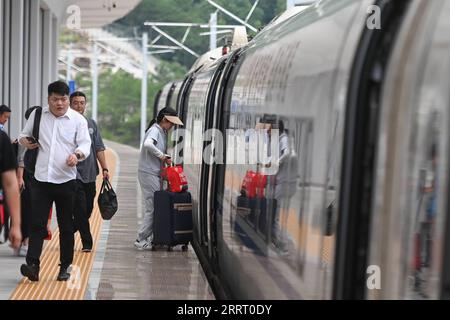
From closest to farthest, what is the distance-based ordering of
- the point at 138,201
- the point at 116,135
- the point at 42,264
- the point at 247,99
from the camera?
the point at 247,99 → the point at 42,264 → the point at 138,201 → the point at 116,135

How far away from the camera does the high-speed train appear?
451 centimetres

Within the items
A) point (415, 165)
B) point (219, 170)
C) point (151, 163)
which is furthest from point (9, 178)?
point (151, 163)

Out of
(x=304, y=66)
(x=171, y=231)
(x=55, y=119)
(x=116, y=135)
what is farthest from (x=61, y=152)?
(x=116, y=135)

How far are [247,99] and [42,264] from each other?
3577mm

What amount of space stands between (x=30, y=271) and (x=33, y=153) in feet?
3.31

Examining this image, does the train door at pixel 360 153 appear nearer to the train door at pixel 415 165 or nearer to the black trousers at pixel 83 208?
the train door at pixel 415 165

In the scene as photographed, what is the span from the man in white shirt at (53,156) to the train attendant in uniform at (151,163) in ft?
10.4

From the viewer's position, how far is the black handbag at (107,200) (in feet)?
44.2

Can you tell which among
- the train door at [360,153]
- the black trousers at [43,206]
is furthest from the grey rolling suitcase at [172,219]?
the train door at [360,153]

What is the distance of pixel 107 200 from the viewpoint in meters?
13.5

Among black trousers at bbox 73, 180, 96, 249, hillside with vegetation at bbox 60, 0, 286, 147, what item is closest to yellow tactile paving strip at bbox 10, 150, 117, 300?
black trousers at bbox 73, 180, 96, 249

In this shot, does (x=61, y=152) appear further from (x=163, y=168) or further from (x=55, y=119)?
(x=163, y=168)

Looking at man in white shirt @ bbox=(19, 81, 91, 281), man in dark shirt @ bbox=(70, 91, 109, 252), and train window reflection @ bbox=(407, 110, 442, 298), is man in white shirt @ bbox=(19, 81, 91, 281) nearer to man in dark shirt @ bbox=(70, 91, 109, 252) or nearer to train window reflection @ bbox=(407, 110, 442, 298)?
man in dark shirt @ bbox=(70, 91, 109, 252)
